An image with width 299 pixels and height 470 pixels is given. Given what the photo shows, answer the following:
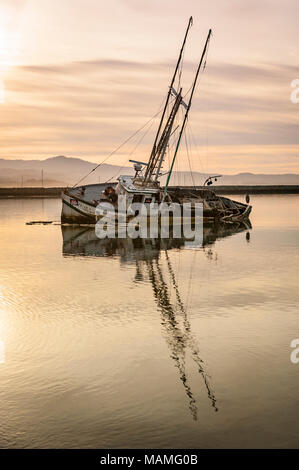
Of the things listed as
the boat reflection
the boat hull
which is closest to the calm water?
the boat reflection

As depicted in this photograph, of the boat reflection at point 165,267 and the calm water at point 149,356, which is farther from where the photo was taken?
the boat reflection at point 165,267

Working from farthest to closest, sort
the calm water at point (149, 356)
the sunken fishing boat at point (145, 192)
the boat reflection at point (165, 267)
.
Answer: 1. the sunken fishing boat at point (145, 192)
2. the boat reflection at point (165, 267)
3. the calm water at point (149, 356)

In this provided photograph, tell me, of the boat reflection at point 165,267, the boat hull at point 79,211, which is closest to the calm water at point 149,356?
the boat reflection at point 165,267

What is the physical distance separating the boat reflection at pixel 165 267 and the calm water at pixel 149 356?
0.26 ft

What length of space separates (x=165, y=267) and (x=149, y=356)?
1720 cm

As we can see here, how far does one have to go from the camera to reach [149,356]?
50.8ft

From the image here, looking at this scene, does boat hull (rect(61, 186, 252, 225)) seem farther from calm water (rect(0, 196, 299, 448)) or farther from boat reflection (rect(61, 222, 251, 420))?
calm water (rect(0, 196, 299, 448))

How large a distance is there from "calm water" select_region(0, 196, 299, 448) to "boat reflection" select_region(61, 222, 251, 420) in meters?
0.08

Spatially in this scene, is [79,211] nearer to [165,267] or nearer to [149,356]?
[165,267]

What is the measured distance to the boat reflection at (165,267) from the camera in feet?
49.6

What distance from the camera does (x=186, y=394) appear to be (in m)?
12.7

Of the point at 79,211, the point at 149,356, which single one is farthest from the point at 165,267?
the point at 79,211

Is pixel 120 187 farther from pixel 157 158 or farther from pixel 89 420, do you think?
pixel 89 420

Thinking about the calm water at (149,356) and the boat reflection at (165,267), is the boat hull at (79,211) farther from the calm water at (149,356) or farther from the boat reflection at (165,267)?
the calm water at (149,356)
